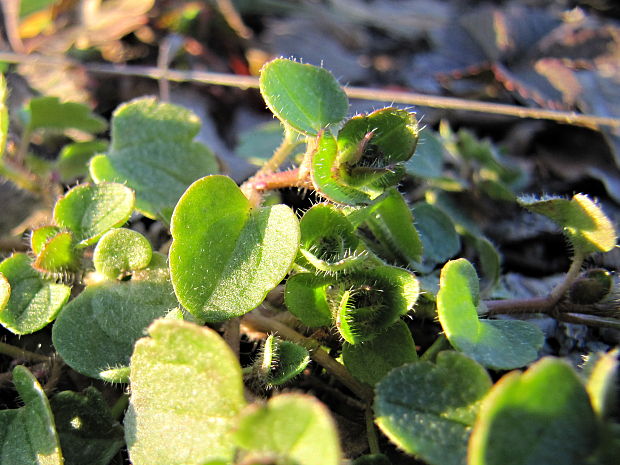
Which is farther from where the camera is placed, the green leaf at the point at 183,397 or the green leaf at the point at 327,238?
the green leaf at the point at 327,238

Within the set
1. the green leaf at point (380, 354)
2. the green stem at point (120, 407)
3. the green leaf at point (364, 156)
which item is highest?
the green leaf at point (364, 156)

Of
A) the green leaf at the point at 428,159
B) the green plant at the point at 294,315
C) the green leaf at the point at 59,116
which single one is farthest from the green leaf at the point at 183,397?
the green leaf at the point at 59,116

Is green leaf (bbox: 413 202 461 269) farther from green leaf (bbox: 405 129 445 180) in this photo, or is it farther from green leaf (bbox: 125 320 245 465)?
green leaf (bbox: 125 320 245 465)

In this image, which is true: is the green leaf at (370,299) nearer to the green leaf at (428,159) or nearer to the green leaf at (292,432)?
the green leaf at (292,432)

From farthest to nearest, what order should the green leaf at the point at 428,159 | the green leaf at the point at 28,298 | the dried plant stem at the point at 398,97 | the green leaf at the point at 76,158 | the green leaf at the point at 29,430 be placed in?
the dried plant stem at the point at 398,97 → the green leaf at the point at 76,158 → the green leaf at the point at 428,159 → the green leaf at the point at 28,298 → the green leaf at the point at 29,430

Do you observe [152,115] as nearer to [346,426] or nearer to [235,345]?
[235,345]

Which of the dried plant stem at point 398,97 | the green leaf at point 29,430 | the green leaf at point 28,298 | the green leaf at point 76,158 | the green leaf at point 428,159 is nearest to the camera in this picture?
the green leaf at point 29,430

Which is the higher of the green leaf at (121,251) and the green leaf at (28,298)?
the green leaf at (121,251)
